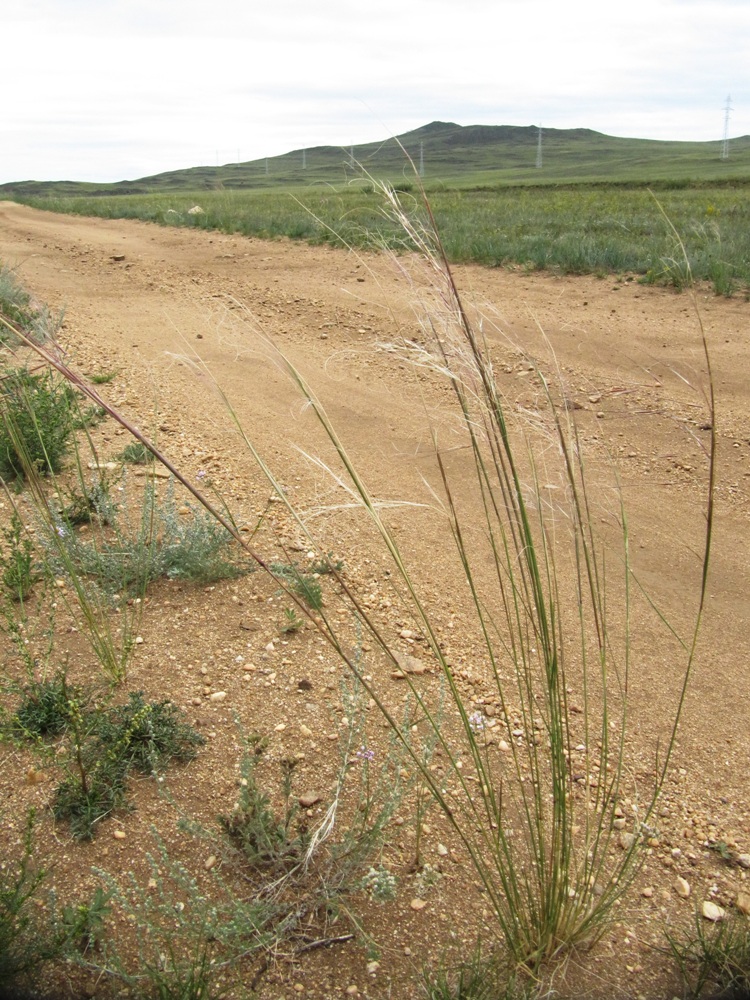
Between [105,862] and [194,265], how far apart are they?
10.3m

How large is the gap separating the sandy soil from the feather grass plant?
9 centimetres

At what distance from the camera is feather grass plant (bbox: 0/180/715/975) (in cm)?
166

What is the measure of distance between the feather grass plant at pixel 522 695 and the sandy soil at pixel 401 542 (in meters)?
0.09

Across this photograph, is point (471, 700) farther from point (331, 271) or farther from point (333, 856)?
point (331, 271)

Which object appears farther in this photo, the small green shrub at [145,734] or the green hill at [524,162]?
the green hill at [524,162]

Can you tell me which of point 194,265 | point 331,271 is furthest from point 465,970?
point 194,265

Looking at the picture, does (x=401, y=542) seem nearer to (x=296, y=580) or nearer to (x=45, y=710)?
(x=296, y=580)

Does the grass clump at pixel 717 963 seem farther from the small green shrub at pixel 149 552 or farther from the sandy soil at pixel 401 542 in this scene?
the small green shrub at pixel 149 552

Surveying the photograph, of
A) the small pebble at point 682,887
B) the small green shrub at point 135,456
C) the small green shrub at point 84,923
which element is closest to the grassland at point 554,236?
the small green shrub at point 135,456

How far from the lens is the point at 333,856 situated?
7.10 feet

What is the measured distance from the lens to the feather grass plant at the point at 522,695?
Result: 166cm

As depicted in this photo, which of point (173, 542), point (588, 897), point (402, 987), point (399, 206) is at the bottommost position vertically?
point (402, 987)

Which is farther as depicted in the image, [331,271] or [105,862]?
[331,271]

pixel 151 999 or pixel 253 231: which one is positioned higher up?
pixel 253 231
